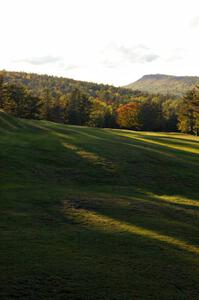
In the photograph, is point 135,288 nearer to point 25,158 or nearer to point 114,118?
point 25,158

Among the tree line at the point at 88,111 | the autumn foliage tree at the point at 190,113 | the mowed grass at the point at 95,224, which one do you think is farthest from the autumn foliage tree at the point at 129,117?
the mowed grass at the point at 95,224

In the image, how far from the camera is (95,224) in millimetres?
16047

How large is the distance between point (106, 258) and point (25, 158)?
1813 cm

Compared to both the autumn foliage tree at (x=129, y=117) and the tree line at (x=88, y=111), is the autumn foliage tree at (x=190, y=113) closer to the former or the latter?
the tree line at (x=88, y=111)

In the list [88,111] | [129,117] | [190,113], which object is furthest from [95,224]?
[129,117]

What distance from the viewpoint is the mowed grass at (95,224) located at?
10.2 m

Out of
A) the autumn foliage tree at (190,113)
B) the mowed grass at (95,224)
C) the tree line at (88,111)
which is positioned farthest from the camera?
the autumn foliage tree at (190,113)

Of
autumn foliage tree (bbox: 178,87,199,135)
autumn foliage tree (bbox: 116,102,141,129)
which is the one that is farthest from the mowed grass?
autumn foliage tree (bbox: 116,102,141,129)

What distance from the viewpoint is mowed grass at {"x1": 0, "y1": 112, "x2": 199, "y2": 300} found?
10.2 m

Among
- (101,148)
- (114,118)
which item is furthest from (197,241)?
(114,118)

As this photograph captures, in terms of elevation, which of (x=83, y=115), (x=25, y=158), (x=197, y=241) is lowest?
(x=197, y=241)

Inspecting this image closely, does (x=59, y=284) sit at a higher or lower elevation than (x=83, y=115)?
lower

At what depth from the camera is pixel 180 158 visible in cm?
3750

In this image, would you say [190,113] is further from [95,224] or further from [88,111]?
[95,224]
